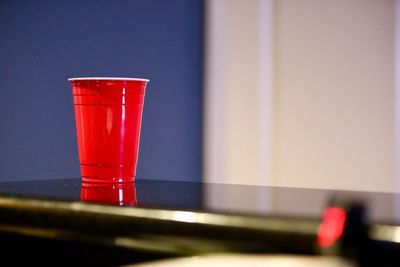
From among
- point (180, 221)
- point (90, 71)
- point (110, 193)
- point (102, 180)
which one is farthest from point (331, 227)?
point (90, 71)

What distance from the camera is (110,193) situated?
797mm

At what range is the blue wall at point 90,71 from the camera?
2.14 meters

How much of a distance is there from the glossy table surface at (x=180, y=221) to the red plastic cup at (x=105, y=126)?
0.12 m

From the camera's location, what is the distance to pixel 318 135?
2.16 m

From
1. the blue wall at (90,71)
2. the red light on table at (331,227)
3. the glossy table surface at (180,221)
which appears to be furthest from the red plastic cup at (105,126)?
the blue wall at (90,71)

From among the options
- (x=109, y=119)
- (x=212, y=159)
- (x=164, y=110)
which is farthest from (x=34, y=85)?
(x=109, y=119)

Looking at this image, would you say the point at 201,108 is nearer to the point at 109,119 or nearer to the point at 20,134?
the point at 20,134

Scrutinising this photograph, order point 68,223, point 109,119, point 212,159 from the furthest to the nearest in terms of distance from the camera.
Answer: point 212,159 < point 109,119 < point 68,223

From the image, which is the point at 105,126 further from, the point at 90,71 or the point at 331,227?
the point at 90,71

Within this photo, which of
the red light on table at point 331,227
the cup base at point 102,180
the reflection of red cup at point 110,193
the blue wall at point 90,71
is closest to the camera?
the red light on table at point 331,227

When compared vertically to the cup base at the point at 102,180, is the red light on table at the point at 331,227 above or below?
above

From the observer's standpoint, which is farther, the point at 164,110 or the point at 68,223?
the point at 164,110

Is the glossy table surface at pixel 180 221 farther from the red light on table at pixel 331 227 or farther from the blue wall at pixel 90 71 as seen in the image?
the blue wall at pixel 90 71

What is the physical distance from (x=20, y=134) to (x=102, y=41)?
428 millimetres
